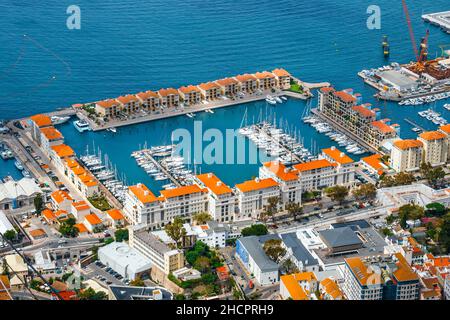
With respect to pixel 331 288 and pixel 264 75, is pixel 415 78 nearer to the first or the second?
pixel 264 75

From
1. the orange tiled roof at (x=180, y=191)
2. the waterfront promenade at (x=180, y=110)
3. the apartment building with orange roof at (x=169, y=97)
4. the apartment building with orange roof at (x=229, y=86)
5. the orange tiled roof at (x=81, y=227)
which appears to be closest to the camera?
the orange tiled roof at (x=81, y=227)

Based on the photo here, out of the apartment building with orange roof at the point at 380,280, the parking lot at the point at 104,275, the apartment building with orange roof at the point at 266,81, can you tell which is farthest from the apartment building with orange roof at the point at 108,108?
the apartment building with orange roof at the point at 380,280

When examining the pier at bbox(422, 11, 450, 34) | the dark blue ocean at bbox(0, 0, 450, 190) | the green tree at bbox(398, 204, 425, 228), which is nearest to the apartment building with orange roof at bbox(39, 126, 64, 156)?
the dark blue ocean at bbox(0, 0, 450, 190)

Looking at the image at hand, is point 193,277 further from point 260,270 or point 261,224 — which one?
point 261,224

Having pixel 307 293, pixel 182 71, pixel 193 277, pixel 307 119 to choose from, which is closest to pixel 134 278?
pixel 193 277

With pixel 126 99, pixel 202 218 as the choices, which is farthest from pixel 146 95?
pixel 202 218

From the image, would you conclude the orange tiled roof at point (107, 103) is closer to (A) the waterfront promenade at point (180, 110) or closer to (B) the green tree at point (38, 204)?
(A) the waterfront promenade at point (180, 110)
